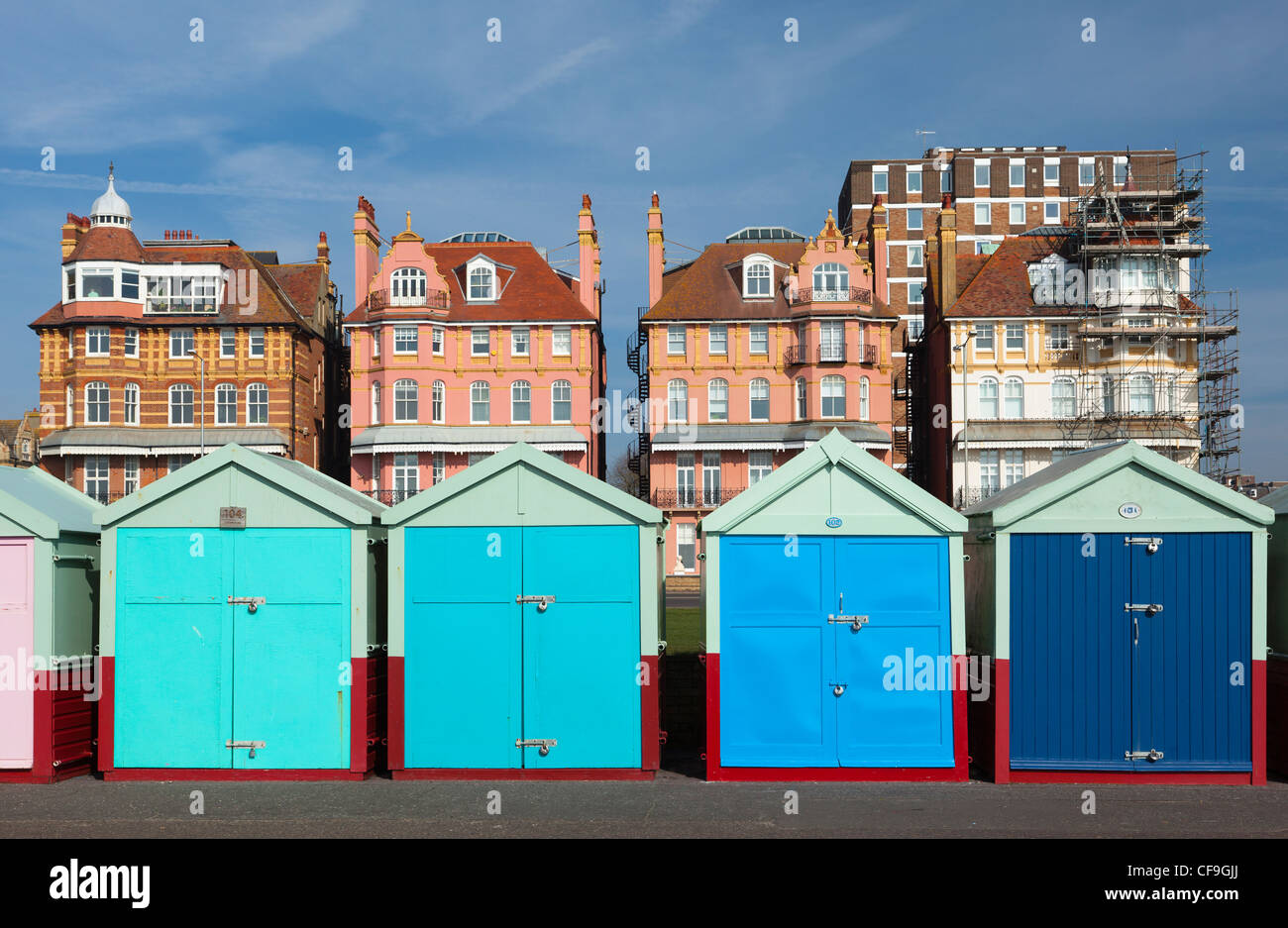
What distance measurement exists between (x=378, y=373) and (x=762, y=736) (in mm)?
41917

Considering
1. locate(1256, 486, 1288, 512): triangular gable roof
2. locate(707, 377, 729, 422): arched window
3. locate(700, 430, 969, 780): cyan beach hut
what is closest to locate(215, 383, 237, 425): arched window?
locate(707, 377, 729, 422): arched window

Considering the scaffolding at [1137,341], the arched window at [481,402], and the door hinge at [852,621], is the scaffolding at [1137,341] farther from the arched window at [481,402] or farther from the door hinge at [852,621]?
the door hinge at [852,621]

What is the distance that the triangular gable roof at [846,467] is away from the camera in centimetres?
1453

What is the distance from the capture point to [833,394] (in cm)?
5344

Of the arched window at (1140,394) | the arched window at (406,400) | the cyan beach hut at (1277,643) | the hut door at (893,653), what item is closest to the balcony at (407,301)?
the arched window at (406,400)

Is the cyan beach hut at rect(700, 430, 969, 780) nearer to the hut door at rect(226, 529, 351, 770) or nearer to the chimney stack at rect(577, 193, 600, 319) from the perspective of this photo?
the hut door at rect(226, 529, 351, 770)

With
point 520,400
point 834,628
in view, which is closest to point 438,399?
point 520,400

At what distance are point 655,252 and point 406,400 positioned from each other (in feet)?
41.5

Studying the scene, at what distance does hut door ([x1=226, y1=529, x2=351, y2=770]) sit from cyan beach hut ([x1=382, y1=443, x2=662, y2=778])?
656 mm

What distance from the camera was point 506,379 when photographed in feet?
177

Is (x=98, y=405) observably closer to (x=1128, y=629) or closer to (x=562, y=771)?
(x=562, y=771)

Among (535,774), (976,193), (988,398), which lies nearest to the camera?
(535,774)

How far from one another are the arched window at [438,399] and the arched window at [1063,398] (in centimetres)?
2607

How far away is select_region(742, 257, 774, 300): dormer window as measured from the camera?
54.8 meters
